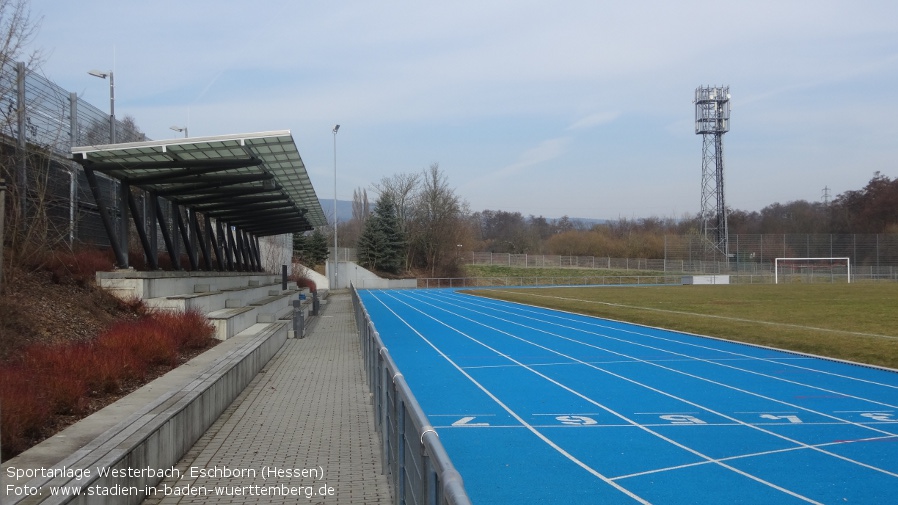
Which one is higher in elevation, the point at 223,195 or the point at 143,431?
the point at 223,195

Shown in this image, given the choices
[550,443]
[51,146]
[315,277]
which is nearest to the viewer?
[550,443]

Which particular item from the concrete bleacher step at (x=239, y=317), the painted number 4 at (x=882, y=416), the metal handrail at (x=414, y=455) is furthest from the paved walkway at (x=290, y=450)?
the painted number 4 at (x=882, y=416)

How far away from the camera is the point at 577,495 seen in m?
7.20

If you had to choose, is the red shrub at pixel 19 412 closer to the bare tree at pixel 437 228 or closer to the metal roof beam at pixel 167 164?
the metal roof beam at pixel 167 164

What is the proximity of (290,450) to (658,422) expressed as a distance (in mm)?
5286

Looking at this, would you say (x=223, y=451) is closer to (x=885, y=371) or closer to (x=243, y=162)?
(x=243, y=162)

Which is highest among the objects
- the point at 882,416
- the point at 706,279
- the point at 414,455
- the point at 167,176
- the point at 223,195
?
the point at 167,176

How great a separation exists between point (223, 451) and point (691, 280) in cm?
7591

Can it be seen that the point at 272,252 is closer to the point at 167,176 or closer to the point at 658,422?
the point at 167,176

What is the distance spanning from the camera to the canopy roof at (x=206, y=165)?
15.8 metres

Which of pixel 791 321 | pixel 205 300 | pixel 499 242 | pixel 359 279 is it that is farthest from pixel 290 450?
pixel 499 242

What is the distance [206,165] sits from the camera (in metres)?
17.2

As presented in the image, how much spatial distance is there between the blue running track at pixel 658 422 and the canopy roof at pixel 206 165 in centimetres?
582

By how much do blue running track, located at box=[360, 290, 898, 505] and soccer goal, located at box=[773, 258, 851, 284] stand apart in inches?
2491
